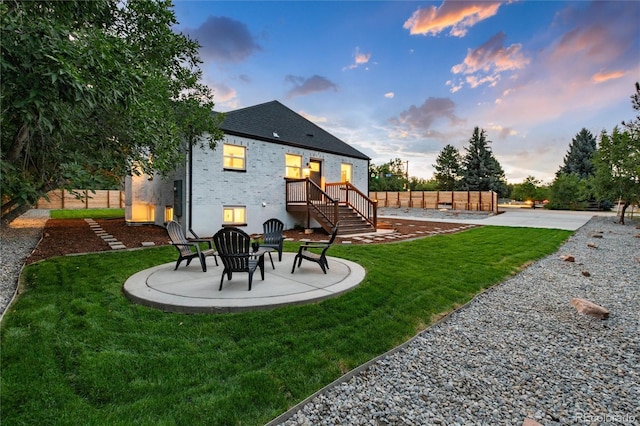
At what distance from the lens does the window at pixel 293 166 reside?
13.2 m

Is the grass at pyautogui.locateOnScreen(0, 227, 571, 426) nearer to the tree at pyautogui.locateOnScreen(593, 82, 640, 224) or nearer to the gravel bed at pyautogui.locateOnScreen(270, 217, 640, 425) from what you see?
the gravel bed at pyautogui.locateOnScreen(270, 217, 640, 425)

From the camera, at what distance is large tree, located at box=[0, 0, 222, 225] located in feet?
10.00

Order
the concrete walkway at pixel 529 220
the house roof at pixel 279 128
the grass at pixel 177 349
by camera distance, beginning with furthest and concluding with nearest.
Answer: the concrete walkway at pixel 529 220 < the house roof at pixel 279 128 < the grass at pixel 177 349

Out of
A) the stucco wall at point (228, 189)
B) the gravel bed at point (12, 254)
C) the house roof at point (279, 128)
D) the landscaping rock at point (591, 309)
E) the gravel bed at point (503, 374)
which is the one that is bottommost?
the gravel bed at point (503, 374)

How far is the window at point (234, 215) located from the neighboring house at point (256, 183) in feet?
0.12

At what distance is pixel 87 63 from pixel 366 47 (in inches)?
545

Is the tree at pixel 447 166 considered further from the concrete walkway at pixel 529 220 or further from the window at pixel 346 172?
the window at pixel 346 172

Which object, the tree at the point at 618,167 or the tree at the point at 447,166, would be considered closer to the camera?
the tree at the point at 618,167

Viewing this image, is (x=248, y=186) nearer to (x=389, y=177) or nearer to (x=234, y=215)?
(x=234, y=215)

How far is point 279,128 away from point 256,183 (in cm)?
319

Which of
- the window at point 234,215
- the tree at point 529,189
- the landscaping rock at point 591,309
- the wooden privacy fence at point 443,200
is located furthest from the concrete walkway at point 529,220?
the tree at point 529,189

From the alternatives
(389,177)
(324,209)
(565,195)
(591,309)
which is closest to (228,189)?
(324,209)

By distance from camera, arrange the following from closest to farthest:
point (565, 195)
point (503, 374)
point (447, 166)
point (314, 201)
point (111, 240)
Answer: point (503, 374), point (111, 240), point (314, 201), point (565, 195), point (447, 166)

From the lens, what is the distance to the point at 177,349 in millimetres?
3002
